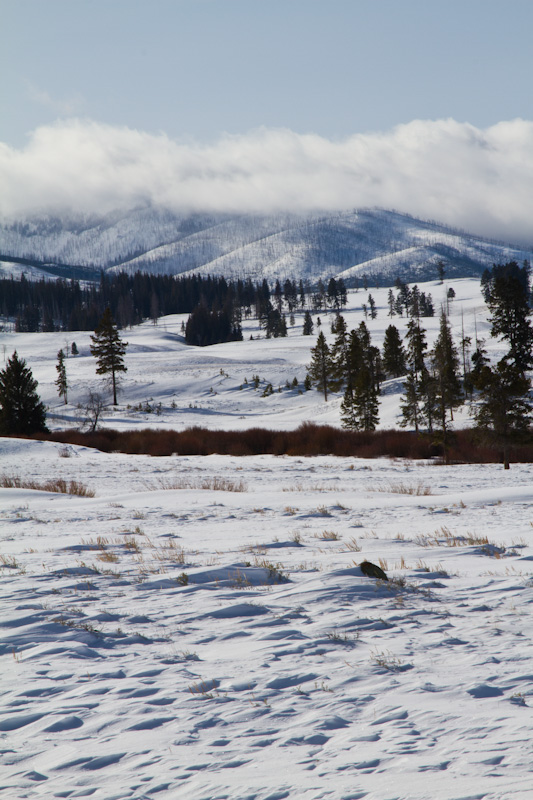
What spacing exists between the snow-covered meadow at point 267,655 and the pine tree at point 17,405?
29.8 m

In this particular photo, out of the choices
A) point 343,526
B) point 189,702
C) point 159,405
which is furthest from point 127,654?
point 159,405

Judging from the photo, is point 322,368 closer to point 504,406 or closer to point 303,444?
point 303,444

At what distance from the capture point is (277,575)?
6.36 m

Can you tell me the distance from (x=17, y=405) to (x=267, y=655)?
128ft

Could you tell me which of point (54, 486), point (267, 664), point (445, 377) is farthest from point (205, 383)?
point (267, 664)

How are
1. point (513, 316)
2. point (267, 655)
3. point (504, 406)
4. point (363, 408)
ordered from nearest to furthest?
point (267, 655) → point (504, 406) → point (363, 408) → point (513, 316)

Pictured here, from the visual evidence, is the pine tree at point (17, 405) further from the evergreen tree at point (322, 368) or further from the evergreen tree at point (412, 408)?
the evergreen tree at point (322, 368)

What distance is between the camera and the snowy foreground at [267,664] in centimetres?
284

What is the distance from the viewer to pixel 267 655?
4328mm

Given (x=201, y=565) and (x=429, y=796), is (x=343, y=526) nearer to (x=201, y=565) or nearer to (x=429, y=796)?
(x=201, y=565)

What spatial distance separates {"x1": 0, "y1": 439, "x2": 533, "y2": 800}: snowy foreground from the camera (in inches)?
112

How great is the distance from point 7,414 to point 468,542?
37022 mm

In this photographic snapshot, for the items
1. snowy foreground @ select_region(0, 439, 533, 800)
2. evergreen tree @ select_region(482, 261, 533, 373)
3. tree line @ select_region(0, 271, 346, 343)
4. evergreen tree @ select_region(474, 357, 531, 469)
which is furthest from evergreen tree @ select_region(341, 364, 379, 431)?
tree line @ select_region(0, 271, 346, 343)

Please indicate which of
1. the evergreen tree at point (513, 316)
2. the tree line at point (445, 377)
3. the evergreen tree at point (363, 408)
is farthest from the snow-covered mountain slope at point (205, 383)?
the evergreen tree at point (513, 316)
